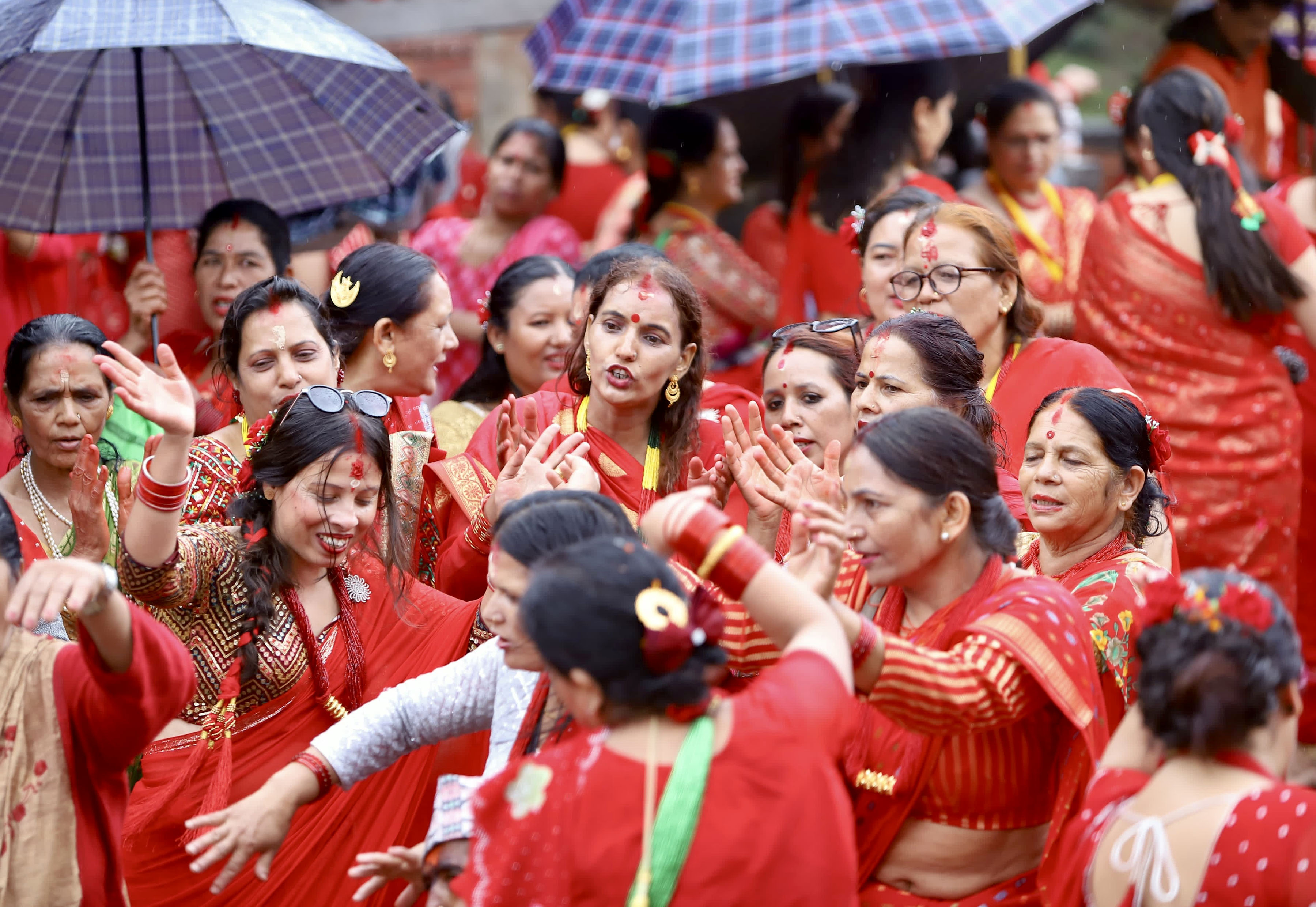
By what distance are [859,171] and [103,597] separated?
13.3 feet

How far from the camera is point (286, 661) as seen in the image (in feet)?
10.5

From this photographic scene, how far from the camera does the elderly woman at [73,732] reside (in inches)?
95.7

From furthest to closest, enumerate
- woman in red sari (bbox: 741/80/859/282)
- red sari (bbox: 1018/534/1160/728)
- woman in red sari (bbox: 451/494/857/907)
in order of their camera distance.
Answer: woman in red sari (bbox: 741/80/859/282)
red sari (bbox: 1018/534/1160/728)
woman in red sari (bbox: 451/494/857/907)

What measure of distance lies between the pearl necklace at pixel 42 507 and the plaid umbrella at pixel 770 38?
2547 mm

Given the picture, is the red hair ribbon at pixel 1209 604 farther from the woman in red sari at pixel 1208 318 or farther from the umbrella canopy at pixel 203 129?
the umbrella canopy at pixel 203 129

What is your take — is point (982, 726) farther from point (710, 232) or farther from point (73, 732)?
point (710, 232)

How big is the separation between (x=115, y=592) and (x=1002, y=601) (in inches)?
58.8

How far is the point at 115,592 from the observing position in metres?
2.36

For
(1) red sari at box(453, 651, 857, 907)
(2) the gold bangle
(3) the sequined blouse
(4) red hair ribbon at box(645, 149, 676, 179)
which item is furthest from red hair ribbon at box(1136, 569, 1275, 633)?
(4) red hair ribbon at box(645, 149, 676, 179)

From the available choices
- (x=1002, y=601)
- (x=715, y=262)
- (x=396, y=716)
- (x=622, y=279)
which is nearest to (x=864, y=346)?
(x=622, y=279)

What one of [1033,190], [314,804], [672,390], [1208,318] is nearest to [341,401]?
[314,804]

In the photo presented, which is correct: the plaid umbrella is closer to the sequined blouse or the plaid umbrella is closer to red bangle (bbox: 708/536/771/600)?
the sequined blouse

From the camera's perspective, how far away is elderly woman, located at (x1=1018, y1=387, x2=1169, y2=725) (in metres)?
3.34

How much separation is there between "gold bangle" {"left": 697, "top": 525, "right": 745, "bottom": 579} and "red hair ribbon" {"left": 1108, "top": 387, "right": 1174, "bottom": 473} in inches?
58.2
